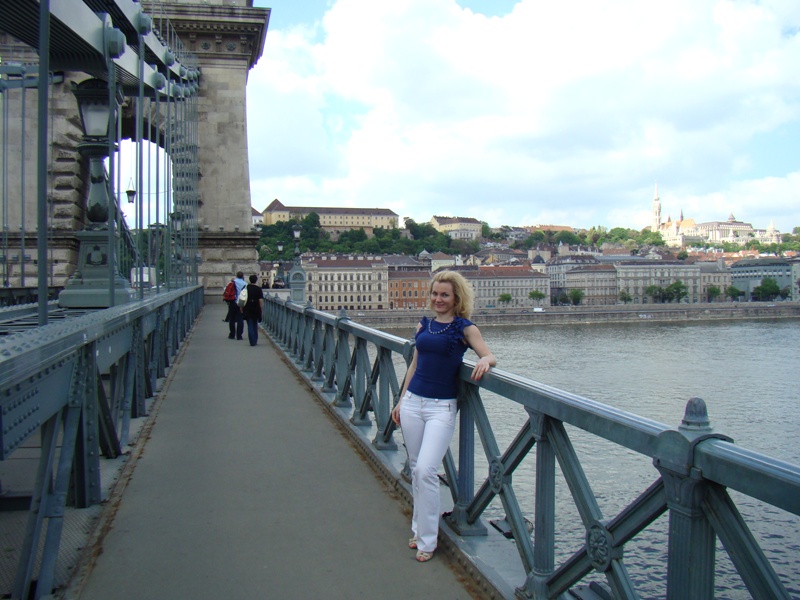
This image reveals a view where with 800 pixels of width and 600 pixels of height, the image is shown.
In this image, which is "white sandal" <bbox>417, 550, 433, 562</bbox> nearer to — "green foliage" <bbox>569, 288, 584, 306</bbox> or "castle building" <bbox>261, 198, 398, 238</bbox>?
"green foliage" <bbox>569, 288, 584, 306</bbox>

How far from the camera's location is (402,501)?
415cm

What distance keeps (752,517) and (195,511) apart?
4.93 m

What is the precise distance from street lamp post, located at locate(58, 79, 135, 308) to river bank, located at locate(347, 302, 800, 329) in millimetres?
31197

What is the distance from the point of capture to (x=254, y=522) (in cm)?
379

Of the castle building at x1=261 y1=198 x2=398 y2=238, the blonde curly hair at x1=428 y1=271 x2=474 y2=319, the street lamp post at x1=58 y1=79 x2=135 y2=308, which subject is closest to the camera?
the blonde curly hair at x1=428 y1=271 x2=474 y2=319

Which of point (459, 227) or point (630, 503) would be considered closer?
point (630, 503)

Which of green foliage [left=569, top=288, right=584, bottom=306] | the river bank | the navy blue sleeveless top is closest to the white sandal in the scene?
the navy blue sleeveless top

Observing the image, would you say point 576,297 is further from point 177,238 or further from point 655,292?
point 177,238

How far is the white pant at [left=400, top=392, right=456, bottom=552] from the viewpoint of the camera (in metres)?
3.33

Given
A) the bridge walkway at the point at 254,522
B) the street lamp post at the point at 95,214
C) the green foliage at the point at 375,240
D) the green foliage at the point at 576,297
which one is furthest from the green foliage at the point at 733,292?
the green foliage at the point at 375,240

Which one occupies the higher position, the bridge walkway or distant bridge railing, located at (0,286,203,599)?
distant bridge railing, located at (0,286,203,599)

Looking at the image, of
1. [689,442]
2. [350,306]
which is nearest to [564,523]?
[689,442]

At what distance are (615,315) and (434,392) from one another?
150 feet

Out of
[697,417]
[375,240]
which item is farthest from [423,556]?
[375,240]
